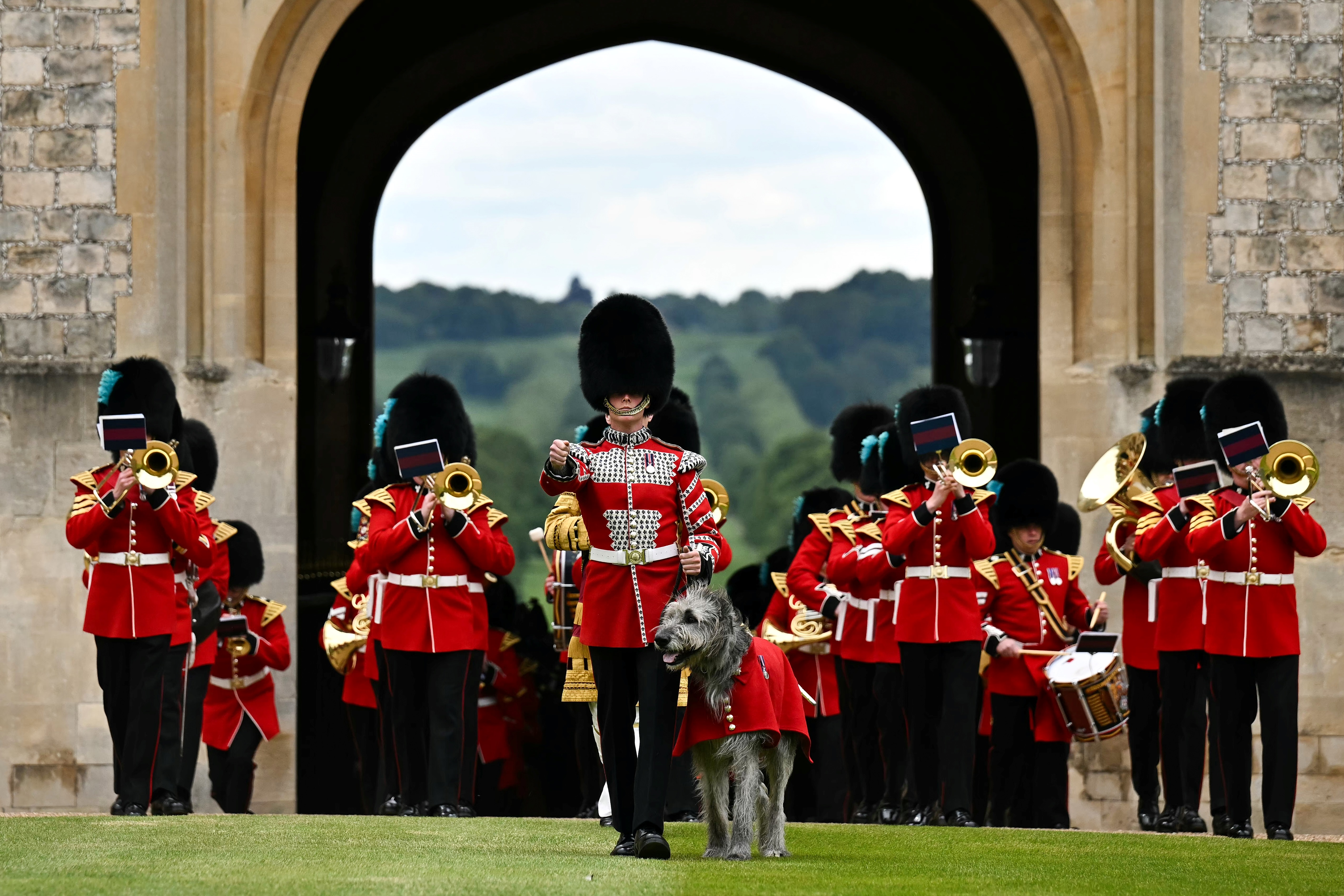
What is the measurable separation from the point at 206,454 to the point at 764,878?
4.48 meters

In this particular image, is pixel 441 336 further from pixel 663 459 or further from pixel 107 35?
pixel 663 459

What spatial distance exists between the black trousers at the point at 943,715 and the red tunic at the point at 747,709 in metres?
2.06

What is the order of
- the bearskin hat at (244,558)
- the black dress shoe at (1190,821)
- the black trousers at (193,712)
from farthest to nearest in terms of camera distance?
1. the bearskin hat at (244,558)
2. the black trousers at (193,712)
3. the black dress shoe at (1190,821)

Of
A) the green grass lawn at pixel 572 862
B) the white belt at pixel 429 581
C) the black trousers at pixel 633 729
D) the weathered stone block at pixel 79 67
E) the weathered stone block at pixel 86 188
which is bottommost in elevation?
the green grass lawn at pixel 572 862

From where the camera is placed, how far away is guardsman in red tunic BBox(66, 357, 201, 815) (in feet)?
22.4

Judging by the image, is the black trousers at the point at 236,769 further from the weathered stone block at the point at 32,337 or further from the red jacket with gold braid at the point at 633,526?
the red jacket with gold braid at the point at 633,526

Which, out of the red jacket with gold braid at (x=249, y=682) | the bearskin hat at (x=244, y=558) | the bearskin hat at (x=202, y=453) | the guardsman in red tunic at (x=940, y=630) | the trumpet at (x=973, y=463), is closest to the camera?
the trumpet at (x=973, y=463)

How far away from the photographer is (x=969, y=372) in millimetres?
11703

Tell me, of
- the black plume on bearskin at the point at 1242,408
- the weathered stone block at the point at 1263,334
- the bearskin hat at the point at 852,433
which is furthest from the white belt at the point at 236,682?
the weathered stone block at the point at 1263,334

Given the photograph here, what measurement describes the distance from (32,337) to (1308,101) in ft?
19.2

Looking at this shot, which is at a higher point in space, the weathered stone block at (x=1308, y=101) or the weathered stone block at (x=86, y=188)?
the weathered stone block at (x=1308, y=101)

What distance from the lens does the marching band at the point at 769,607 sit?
18.3ft

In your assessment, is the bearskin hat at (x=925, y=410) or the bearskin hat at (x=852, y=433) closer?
the bearskin hat at (x=925, y=410)

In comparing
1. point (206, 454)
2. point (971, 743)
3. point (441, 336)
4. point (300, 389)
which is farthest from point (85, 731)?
point (441, 336)
